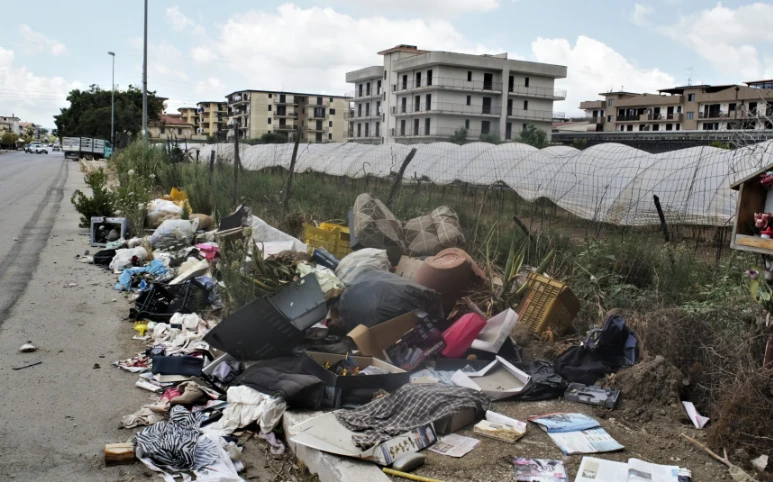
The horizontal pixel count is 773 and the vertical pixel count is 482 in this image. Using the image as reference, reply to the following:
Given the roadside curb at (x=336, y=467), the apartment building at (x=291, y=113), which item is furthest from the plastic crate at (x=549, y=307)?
the apartment building at (x=291, y=113)

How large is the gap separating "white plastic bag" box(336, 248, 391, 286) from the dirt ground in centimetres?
277

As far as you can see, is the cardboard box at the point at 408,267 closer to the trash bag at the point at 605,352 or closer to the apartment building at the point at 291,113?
the trash bag at the point at 605,352

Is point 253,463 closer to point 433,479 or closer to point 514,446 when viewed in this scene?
point 433,479

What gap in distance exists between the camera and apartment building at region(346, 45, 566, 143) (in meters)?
71.0

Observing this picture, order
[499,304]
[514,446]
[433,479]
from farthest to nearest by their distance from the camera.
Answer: [499,304] < [514,446] < [433,479]

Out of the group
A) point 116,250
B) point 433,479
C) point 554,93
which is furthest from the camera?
point 554,93

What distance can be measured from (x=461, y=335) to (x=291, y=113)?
375 ft

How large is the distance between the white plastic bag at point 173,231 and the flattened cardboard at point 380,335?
→ 568 cm

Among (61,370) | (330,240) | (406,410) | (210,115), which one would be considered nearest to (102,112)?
(330,240)

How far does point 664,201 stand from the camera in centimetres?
1173

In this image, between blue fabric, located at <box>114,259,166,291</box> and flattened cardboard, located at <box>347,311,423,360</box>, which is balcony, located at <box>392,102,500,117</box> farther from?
flattened cardboard, located at <box>347,311,423,360</box>

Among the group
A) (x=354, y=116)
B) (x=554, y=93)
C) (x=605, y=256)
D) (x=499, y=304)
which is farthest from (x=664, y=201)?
(x=354, y=116)

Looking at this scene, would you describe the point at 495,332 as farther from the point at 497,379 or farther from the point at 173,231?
the point at 173,231

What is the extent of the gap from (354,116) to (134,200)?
78768mm
